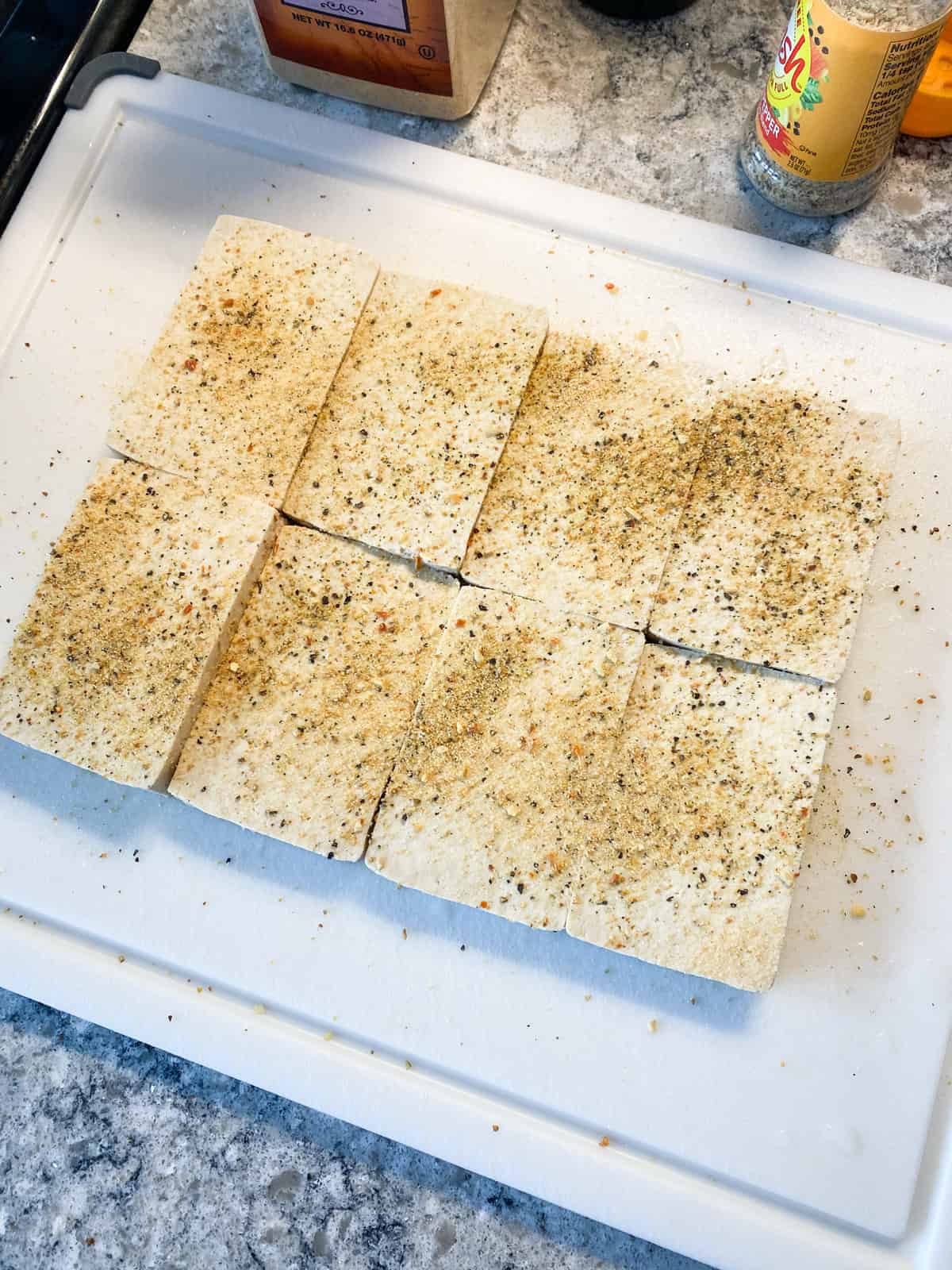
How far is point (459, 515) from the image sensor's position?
1.70 metres

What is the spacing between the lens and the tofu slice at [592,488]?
5.52ft

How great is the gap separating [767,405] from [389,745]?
0.80 meters

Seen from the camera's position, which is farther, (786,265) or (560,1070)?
(786,265)

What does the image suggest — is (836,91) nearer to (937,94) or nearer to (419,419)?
(937,94)

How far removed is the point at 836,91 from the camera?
5.14 ft

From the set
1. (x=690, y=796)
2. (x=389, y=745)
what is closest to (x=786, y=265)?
(x=690, y=796)

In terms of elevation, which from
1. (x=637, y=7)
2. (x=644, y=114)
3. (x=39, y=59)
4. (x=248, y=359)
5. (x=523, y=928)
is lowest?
(x=523, y=928)

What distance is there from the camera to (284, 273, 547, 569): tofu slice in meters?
1.71

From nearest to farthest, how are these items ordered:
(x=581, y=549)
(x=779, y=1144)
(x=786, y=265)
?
(x=779, y=1144) < (x=581, y=549) < (x=786, y=265)

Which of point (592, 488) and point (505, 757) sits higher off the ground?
point (592, 488)

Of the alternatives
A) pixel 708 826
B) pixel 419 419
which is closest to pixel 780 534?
pixel 708 826

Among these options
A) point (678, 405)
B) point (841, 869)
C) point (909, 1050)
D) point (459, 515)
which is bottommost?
point (909, 1050)

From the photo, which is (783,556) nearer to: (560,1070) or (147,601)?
(560,1070)

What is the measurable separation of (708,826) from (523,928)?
12.8 inches
